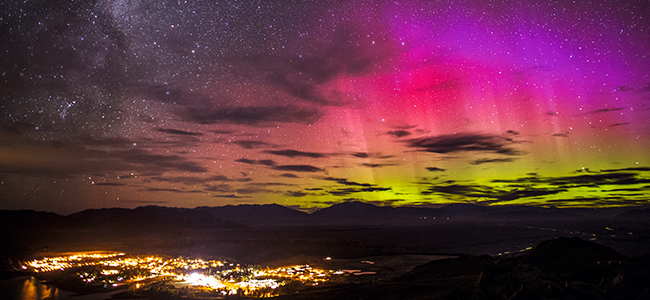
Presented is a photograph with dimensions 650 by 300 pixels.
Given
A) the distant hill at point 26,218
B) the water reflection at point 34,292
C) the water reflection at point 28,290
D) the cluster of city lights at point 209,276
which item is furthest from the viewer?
the distant hill at point 26,218

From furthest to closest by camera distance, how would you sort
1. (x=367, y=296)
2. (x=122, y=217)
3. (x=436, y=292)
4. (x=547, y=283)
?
(x=122, y=217) < (x=367, y=296) < (x=436, y=292) < (x=547, y=283)

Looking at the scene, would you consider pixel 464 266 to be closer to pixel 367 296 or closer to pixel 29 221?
pixel 367 296

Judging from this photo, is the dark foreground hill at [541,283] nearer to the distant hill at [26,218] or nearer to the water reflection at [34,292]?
the water reflection at [34,292]

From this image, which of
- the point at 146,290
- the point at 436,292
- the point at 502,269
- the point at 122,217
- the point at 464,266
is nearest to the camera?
the point at 502,269

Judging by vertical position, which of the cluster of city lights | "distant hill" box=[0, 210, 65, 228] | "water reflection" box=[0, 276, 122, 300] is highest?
"distant hill" box=[0, 210, 65, 228]

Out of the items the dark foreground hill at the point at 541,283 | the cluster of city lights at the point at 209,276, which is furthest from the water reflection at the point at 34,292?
the dark foreground hill at the point at 541,283

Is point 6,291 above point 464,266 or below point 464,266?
above

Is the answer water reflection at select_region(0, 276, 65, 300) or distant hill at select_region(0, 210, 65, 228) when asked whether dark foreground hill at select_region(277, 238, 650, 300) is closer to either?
water reflection at select_region(0, 276, 65, 300)

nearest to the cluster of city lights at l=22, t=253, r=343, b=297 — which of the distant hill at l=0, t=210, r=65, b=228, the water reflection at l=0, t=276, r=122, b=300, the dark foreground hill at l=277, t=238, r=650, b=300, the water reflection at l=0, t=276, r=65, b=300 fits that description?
the water reflection at l=0, t=276, r=122, b=300

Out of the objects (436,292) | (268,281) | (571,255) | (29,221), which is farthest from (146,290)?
(29,221)
